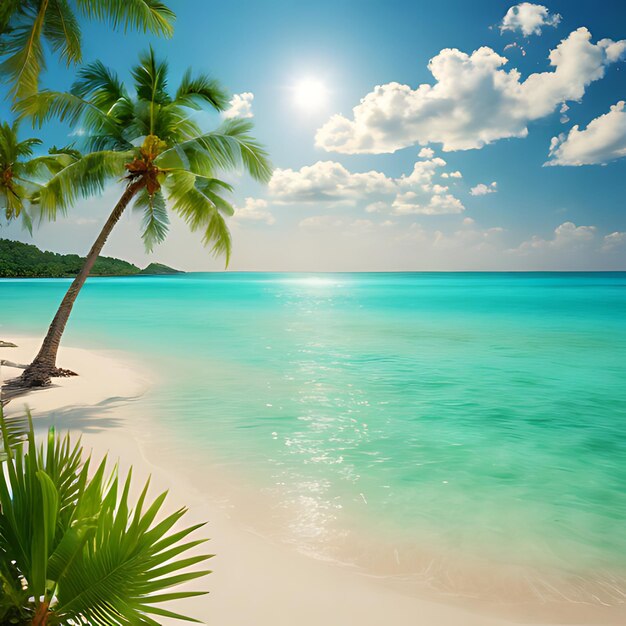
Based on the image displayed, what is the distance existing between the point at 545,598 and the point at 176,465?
4.34m

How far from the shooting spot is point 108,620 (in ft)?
4.71

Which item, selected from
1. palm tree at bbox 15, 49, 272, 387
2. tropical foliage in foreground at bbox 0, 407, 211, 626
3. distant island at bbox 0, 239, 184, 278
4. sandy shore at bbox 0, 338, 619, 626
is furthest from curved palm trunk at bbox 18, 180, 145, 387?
distant island at bbox 0, 239, 184, 278

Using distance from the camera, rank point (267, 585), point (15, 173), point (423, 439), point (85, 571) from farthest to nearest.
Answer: point (15, 173) → point (423, 439) → point (267, 585) → point (85, 571)

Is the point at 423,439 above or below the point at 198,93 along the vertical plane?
below

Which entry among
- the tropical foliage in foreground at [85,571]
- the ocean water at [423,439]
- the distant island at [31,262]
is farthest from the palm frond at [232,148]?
the distant island at [31,262]

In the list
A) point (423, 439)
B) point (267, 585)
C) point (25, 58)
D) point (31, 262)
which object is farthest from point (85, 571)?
point (31, 262)

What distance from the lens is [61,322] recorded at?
11156mm

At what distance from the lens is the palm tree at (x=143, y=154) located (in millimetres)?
10750

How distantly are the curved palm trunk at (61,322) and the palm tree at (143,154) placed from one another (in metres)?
0.02

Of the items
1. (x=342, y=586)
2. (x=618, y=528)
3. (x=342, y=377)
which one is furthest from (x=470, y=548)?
(x=342, y=377)

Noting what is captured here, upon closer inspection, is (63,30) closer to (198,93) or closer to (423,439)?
(198,93)

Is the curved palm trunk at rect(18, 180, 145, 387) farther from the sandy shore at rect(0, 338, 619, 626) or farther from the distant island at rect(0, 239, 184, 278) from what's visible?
the distant island at rect(0, 239, 184, 278)

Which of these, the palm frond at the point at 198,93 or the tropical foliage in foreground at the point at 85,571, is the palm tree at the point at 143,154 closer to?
the palm frond at the point at 198,93

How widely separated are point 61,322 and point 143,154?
14.2 feet
